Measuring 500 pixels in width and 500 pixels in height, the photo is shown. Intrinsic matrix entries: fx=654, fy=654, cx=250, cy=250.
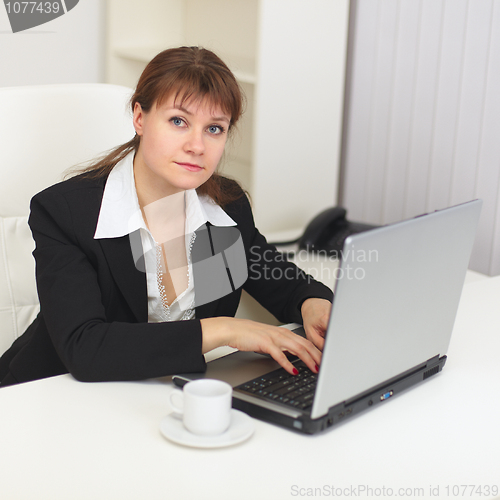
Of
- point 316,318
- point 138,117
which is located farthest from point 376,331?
point 138,117

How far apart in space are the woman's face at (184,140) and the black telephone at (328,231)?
76cm

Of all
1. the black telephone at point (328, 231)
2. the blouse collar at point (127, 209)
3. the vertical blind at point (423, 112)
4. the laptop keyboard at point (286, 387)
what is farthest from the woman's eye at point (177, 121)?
the vertical blind at point (423, 112)

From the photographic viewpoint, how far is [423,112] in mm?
2020

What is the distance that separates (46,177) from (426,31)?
1228 mm

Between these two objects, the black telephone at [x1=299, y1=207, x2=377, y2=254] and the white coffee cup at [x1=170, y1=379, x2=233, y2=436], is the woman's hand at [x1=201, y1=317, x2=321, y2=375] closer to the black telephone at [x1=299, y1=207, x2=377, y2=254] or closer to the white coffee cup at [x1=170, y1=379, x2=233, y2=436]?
the white coffee cup at [x1=170, y1=379, x2=233, y2=436]

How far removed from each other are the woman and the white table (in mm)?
78

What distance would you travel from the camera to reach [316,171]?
220cm

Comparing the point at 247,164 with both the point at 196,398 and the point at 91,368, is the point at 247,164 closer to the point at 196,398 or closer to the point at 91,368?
the point at 91,368

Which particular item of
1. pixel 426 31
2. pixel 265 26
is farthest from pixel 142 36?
pixel 426 31

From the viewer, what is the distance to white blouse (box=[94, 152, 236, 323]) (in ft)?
3.96

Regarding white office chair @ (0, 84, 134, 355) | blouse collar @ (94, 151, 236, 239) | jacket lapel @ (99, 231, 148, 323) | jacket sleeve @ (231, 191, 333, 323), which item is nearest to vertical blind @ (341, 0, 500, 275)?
jacket sleeve @ (231, 191, 333, 323)

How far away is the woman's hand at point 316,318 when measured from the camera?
3.83 feet

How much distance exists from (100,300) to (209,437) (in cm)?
36

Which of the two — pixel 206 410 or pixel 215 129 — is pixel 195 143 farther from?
pixel 206 410
